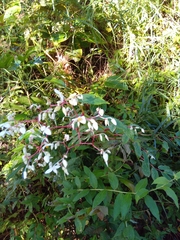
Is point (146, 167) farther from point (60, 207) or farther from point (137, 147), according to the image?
point (60, 207)

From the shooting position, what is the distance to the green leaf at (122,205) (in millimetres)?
794

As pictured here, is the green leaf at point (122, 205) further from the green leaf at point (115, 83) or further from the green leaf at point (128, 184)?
the green leaf at point (115, 83)

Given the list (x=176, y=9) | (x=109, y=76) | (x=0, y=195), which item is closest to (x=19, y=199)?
(x=0, y=195)

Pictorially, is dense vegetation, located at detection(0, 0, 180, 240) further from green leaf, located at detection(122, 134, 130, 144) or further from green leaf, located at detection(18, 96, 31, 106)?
green leaf, located at detection(122, 134, 130, 144)

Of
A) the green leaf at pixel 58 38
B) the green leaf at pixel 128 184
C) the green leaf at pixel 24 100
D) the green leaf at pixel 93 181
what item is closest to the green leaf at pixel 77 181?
the green leaf at pixel 93 181

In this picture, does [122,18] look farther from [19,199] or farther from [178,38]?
[19,199]

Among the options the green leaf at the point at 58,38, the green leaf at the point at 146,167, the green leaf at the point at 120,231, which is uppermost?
the green leaf at the point at 58,38

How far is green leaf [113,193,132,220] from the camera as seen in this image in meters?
0.79

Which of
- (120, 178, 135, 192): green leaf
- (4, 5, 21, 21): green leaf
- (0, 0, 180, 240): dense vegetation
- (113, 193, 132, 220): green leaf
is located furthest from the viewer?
(4, 5, 21, 21): green leaf

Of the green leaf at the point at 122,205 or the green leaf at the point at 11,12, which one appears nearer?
the green leaf at the point at 122,205

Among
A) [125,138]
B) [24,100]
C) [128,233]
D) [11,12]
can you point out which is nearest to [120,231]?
[128,233]

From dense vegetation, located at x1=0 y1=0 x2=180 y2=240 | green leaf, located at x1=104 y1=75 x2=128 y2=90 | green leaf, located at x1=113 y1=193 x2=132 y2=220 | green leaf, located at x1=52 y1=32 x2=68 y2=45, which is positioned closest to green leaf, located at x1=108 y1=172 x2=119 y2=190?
green leaf, located at x1=113 y1=193 x2=132 y2=220

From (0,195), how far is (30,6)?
74 centimetres

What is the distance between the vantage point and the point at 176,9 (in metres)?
1.32
